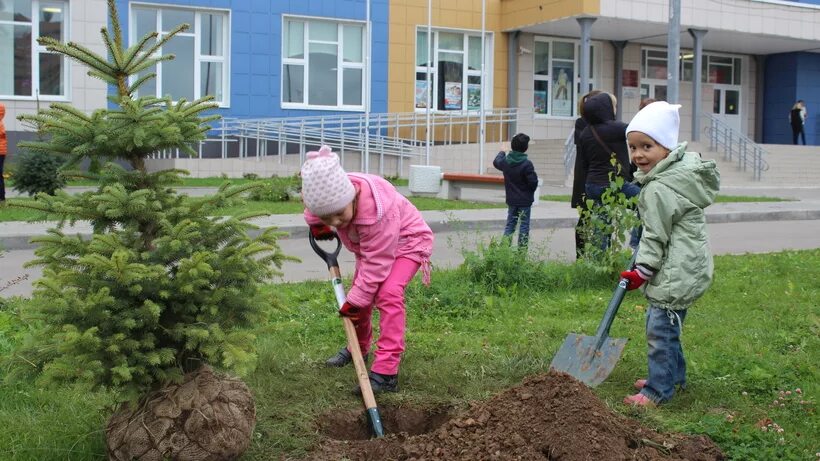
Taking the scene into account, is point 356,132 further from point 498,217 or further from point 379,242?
point 379,242

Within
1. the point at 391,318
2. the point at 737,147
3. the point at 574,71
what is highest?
the point at 574,71

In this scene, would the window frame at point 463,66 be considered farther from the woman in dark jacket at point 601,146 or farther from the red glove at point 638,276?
the red glove at point 638,276

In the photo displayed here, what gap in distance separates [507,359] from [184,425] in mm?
2116

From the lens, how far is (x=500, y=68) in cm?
2889

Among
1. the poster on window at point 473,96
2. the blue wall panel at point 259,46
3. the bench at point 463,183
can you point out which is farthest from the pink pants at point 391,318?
the poster on window at point 473,96

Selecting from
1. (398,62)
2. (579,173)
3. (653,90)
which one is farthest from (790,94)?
(579,173)

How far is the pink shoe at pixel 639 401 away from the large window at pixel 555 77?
25.4 meters

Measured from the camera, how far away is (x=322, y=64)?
1037 inches

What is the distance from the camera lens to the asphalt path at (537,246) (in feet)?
29.8

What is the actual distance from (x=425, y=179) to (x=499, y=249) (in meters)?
11.1

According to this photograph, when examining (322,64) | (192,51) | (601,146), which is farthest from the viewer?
(322,64)

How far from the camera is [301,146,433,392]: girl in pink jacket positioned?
4.41 meters

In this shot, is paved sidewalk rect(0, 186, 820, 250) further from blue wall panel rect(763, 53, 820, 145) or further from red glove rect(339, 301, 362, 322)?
blue wall panel rect(763, 53, 820, 145)

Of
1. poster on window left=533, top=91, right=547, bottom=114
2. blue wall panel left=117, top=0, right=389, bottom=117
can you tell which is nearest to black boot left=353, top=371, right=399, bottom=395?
blue wall panel left=117, top=0, right=389, bottom=117
